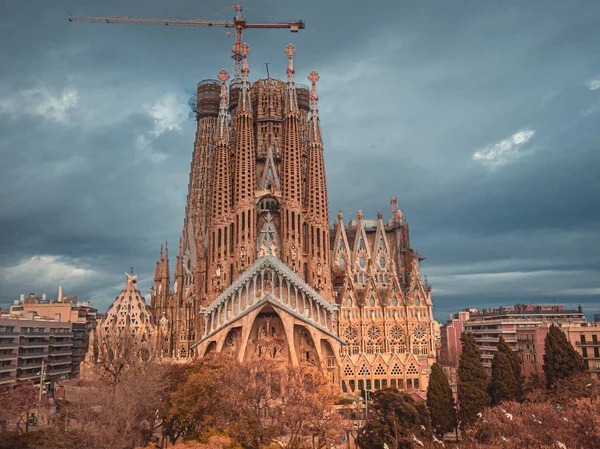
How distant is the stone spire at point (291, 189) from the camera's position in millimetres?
54500

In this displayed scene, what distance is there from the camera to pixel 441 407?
115 feet

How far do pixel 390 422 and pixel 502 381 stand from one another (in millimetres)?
11881

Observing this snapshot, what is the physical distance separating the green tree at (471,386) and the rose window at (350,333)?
19.6m

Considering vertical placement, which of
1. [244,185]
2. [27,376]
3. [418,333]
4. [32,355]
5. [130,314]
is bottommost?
[27,376]

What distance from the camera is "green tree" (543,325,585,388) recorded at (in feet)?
117

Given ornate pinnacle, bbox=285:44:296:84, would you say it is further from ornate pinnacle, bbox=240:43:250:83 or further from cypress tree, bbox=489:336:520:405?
cypress tree, bbox=489:336:520:405

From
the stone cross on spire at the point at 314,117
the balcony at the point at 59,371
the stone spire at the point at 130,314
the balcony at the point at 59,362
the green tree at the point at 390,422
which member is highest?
the stone cross on spire at the point at 314,117

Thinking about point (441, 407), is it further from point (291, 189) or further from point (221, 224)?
point (221, 224)

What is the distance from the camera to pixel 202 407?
28891mm

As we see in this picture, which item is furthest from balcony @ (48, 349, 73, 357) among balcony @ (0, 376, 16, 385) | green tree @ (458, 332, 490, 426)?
green tree @ (458, 332, 490, 426)

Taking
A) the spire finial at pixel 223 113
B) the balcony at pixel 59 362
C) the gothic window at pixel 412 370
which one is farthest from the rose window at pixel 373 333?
the balcony at pixel 59 362

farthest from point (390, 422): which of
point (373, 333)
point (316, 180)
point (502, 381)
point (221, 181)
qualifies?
point (221, 181)

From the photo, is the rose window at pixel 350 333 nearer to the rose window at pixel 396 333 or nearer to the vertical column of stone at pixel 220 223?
the rose window at pixel 396 333

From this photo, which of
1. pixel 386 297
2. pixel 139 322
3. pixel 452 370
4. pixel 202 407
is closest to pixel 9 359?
pixel 139 322
